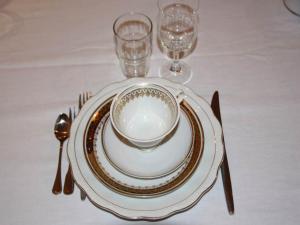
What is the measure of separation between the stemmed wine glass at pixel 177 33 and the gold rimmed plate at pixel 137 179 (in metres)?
0.17

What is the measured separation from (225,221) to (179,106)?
0.68 ft

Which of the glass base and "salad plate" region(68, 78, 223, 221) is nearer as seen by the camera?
"salad plate" region(68, 78, 223, 221)

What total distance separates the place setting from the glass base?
3.3 inches

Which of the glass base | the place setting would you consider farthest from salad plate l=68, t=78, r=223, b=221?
the glass base

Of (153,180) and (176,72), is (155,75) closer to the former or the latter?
(176,72)

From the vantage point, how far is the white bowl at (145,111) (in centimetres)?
65

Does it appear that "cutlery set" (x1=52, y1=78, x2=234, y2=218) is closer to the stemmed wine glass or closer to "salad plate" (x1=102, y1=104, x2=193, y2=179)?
"salad plate" (x1=102, y1=104, x2=193, y2=179)

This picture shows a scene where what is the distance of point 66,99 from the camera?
78 centimetres

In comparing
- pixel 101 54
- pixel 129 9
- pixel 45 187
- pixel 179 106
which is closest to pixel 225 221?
pixel 179 106

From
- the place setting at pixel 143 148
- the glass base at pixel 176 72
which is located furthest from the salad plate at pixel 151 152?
the glass base at pixel 176 72

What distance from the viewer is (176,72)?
82cm

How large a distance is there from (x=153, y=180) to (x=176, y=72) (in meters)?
0.29

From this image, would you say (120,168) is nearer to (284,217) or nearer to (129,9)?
(284,217)

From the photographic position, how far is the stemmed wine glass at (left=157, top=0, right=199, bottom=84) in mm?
796
